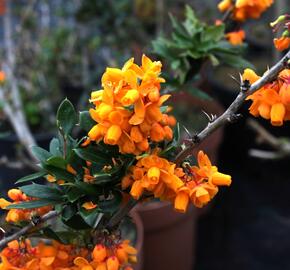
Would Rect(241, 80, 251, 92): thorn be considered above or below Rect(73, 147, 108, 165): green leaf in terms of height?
above

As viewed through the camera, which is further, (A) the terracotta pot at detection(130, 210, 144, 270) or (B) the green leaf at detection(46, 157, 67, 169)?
(A) the terracotta pot at detection(130, 210, 144, 270)

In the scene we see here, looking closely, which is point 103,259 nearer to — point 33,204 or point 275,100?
point 33,204

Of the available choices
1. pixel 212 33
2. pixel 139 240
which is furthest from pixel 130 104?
pixel 139 240

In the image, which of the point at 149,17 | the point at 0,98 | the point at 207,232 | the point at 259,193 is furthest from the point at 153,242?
the point at 149,17

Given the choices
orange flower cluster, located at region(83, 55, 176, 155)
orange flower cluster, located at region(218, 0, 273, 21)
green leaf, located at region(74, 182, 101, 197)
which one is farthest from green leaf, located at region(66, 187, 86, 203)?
orange flower cluster, located at region(218, 0, 273, 21)

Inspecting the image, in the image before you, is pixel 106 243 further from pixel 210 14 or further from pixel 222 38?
pixel 210 14

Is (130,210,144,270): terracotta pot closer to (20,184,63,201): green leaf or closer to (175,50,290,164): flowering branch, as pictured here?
(20,184,63,201): green leaf
